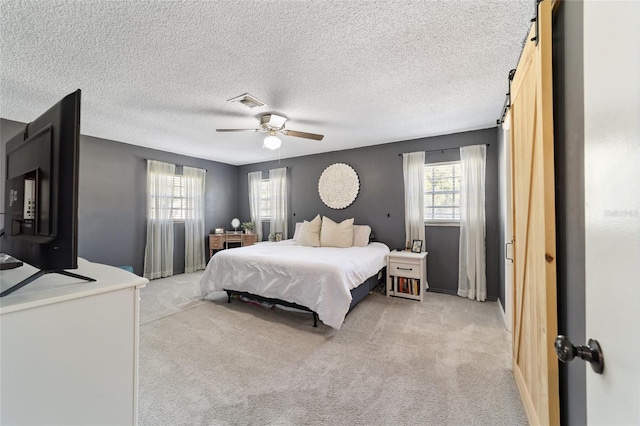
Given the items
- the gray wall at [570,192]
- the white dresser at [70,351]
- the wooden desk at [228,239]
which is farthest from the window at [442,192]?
the white dresser at [70,351]

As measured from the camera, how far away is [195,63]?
6.84ft

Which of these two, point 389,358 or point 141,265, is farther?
point 141,265

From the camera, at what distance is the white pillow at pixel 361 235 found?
→ 4307 mm

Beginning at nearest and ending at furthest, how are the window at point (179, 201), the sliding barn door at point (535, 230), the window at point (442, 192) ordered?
the sliding barn door at point (535, 230)
the window at point (442, 192)
the window at point (179, 201)

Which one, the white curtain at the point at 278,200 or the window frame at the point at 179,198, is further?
the white curtain at the point at 278,200

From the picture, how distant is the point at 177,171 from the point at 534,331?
582 centimetres

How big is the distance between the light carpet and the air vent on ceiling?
2.44m

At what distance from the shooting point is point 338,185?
5.00m

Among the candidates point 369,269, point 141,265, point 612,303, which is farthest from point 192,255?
point 612,303

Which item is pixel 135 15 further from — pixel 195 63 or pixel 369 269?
pixel 369 269

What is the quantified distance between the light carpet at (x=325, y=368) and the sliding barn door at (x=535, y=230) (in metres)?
0.42

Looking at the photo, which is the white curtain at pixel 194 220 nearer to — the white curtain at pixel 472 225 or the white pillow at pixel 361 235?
the white pillow at pixel 361 235

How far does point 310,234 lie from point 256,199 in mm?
2235

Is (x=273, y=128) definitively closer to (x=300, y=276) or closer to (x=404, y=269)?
(x=300, y=276)
